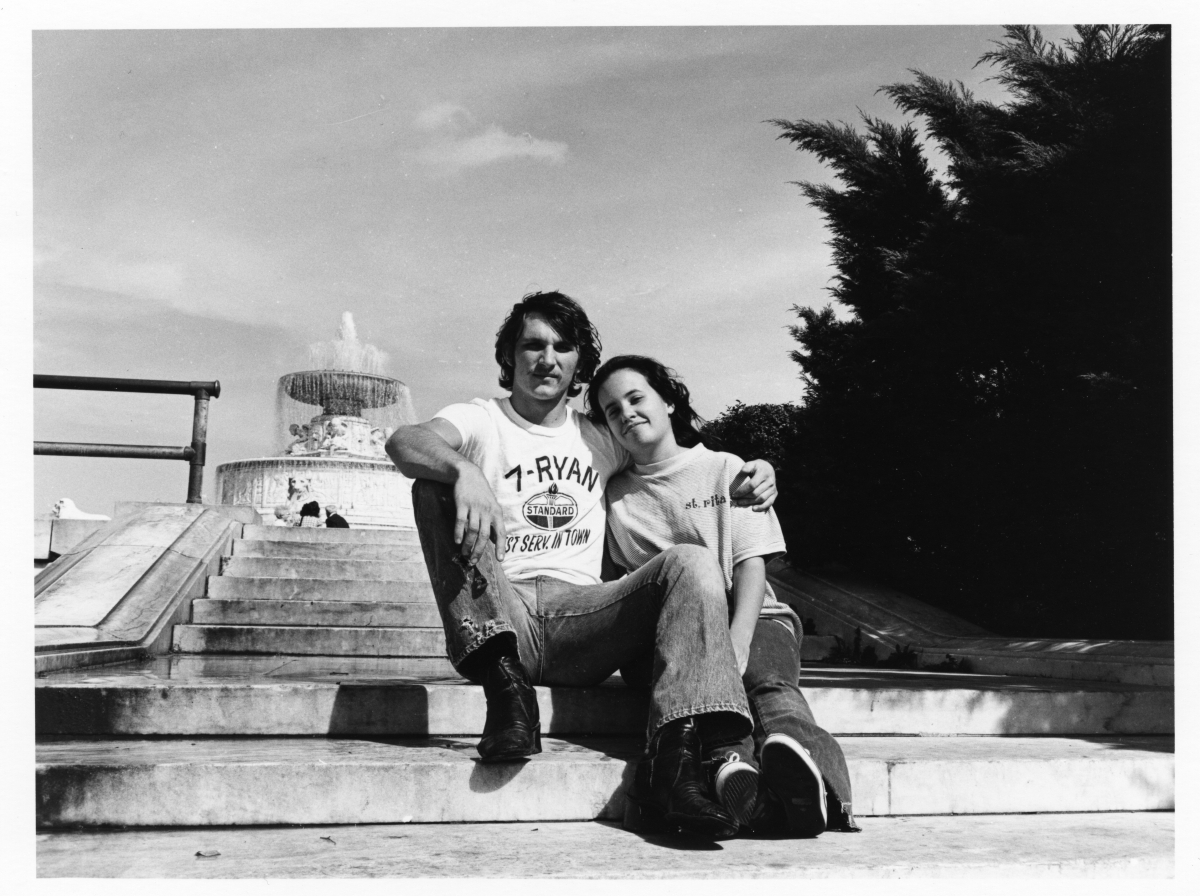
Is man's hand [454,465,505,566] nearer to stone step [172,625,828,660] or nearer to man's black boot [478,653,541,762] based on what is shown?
man's black boot [478,653,541,762]

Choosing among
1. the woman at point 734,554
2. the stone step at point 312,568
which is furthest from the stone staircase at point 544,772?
the stone step at point 312,568

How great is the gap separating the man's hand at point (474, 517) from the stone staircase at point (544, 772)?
1.81 ft

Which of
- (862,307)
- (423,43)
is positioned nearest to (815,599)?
(862,307)

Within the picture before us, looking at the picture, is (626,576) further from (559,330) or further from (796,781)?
(559,330)

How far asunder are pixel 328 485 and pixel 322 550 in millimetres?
11386

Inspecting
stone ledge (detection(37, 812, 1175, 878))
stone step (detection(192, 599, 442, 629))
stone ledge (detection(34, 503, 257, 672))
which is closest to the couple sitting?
stone ledge (detection(37, 812, 1175, 878))

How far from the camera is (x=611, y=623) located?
2.51 meters

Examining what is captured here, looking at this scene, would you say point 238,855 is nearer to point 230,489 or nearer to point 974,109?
point 974,109

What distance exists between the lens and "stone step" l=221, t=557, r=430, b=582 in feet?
18.7

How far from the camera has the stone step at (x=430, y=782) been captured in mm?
2189

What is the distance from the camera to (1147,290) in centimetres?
507

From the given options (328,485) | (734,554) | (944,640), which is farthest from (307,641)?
(328,485)

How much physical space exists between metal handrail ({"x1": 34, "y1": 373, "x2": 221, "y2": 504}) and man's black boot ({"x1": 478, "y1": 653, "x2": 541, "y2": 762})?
478 cm
